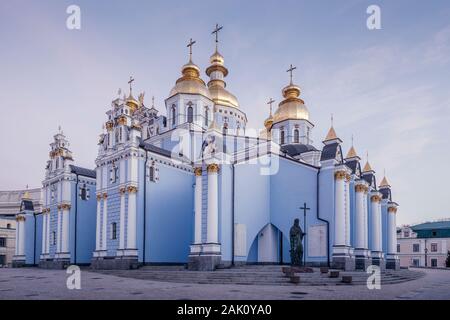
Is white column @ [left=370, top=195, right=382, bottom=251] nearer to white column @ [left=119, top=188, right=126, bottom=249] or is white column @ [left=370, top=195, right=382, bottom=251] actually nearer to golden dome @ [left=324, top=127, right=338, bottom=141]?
golden dome @ [left=324, top=127, right=338, bottom=141]

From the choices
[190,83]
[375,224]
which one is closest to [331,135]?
[375,224]

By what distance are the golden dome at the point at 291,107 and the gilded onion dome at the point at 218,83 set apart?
4026 mm

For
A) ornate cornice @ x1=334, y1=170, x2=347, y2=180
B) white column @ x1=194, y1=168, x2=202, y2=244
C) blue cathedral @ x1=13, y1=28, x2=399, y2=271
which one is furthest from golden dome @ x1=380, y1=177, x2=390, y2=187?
white column @ x1=194, y1=168, x2=202, y2=244

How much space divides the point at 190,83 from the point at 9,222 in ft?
112

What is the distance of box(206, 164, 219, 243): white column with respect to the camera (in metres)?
23.2

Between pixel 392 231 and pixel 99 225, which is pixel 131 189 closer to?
pixel 99 225

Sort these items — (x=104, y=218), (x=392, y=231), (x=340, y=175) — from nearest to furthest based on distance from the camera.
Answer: (x=340, y=175) < (x=104, y=218) < (x=392, y=231)

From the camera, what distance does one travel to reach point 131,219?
1032 inches

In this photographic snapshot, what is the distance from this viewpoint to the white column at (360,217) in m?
26.9

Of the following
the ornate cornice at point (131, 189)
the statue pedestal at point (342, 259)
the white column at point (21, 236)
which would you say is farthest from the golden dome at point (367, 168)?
the white column at point (21, 236)

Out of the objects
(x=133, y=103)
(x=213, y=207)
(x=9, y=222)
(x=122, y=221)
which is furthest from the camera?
(x=9, y=222)
